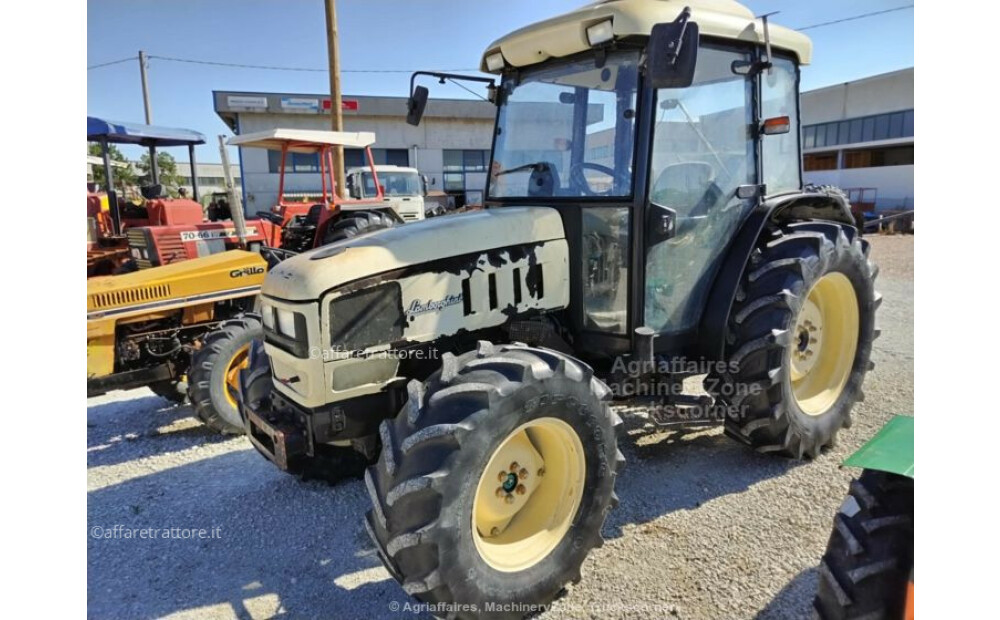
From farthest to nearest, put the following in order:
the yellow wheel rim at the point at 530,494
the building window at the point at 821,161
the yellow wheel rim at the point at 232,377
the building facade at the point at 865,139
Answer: the building window at the point at 821,161 < the building facade at the point at 865,139 < the yellow wheel rim at the point at 232,377 < the yellow wheel rim at the point at 530,494

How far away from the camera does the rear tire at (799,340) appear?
3.19 meters

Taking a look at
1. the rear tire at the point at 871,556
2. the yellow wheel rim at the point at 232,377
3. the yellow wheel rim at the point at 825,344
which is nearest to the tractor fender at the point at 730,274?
the yellow wheel rim at the point at 825,344

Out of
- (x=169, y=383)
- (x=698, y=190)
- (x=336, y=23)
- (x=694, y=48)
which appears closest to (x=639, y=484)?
(x=698, y=190)

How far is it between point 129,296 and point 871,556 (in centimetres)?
454

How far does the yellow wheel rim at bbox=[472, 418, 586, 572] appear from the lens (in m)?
2.45

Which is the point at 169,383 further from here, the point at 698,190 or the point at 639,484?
the point at 698,190

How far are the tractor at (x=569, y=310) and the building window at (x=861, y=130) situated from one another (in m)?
22.8

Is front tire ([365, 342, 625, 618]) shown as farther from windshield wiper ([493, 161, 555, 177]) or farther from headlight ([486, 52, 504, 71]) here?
headlight ([486, 52, 504, 71])

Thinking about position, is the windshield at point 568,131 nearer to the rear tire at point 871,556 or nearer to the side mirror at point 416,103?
the side mirror at point 416,103

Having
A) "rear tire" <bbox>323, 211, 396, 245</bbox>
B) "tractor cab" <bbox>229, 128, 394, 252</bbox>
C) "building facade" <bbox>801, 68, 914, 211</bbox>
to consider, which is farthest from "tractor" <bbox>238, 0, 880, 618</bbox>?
"building facade" <bbox>801, 68, 914, 211</bbox>

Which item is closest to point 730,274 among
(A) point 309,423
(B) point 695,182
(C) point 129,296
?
(B) point 695,182

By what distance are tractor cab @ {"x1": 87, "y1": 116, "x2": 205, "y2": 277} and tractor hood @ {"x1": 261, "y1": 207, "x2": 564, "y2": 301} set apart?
19.2 feet

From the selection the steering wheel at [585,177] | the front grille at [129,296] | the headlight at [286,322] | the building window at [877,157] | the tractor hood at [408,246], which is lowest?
the headlight at [286,322]

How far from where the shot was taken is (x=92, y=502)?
3.49m
